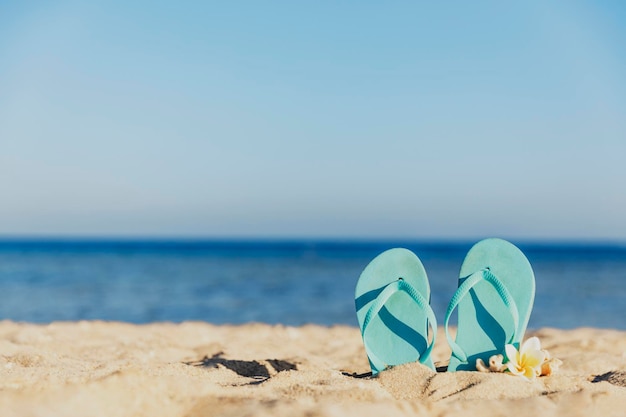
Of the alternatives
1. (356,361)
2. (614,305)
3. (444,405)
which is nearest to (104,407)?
(444,405)

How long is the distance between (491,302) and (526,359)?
373mm

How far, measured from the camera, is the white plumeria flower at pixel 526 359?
2.49 m

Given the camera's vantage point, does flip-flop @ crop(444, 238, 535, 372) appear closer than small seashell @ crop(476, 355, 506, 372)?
No

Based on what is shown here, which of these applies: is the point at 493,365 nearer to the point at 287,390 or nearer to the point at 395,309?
the point at 395,309

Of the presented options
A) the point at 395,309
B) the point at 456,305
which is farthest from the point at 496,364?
the point at 395,309

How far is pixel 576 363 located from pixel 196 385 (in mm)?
2360

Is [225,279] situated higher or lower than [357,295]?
lower

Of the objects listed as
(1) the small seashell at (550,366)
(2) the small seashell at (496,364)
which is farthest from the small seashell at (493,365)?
(1) the small seashell at (550,366)

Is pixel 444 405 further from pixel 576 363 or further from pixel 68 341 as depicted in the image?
pixel 68 341

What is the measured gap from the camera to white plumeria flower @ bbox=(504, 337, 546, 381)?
8.18ft

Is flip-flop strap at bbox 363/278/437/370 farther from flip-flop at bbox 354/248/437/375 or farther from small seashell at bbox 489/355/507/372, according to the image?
small seashell at bbox 489/355/507/372

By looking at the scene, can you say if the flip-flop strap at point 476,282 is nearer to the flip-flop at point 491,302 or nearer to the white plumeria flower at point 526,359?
the flip-flop at point 491,302

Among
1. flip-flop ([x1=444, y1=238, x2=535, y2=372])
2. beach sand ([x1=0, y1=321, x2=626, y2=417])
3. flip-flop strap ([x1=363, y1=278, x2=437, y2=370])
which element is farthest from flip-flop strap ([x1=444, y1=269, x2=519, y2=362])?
beach sand ([x1=0, y1=321, x2=626, y2=417])

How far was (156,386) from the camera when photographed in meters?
1.98
